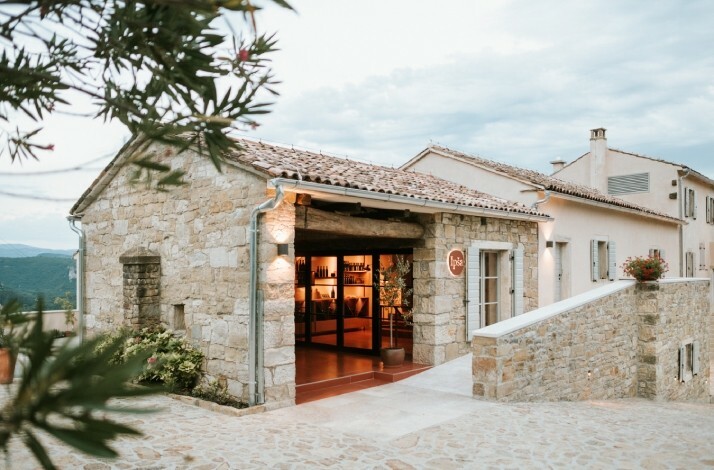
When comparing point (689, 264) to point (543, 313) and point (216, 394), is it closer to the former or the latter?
point (543, 313)

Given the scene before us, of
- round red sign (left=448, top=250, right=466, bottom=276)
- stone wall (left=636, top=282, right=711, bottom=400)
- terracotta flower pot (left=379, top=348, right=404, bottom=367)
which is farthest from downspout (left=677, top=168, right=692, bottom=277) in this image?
terracotta flower pot (left=379, top=348, right=404, bottom=367)

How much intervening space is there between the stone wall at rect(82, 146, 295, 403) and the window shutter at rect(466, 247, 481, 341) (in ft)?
11.6

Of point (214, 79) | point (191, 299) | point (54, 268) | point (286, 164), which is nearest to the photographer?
point (214, 79)

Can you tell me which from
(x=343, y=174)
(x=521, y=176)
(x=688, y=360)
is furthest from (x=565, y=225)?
(x=343, y=174)

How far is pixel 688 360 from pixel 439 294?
26.5ft

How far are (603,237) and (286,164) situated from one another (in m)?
9.13

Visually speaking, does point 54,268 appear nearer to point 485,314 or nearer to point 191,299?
point 191,299

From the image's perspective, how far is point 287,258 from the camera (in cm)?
651

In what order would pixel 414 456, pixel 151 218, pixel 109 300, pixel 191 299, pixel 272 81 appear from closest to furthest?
pixel 272 81 → pixel 414 456 → pixel 191 299 → pixel 151 218 → pixel 109 300

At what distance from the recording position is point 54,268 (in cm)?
582

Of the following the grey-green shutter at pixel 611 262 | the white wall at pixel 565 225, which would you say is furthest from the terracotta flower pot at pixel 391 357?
the grey-green shutter at pixel 611 262

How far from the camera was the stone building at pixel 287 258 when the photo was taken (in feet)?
21.0

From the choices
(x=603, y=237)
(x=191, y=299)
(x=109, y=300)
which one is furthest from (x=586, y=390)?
(x=109, y=300)

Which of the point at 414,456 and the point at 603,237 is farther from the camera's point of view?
the point at 603,237
